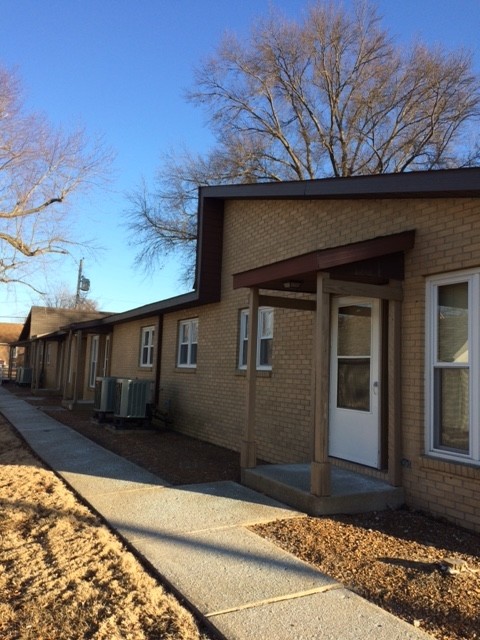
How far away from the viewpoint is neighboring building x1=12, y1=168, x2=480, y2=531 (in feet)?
18.3

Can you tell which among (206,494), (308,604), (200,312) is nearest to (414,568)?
(308,604)

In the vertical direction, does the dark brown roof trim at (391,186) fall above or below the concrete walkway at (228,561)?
above

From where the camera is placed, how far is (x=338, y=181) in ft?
22.8

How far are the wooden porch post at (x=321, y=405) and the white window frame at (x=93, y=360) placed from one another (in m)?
17.0

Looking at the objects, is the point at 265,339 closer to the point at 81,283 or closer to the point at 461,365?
the point at 461,365

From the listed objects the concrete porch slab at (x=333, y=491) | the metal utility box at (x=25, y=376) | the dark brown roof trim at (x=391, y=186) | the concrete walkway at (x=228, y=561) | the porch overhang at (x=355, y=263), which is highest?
the dark brown roof trim at (x=391, y=186)

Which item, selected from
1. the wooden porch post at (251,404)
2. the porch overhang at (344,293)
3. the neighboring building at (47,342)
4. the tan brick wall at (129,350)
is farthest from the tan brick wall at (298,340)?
the neighboring building at (47,342)

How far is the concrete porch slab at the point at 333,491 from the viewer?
219 inches

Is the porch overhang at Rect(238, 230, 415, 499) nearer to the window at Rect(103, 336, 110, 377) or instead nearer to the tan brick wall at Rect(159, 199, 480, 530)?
the tan brick wall at Rect(159, 199, 480, 530)

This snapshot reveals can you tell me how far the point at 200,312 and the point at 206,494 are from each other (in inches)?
237

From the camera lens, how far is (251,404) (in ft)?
23.3

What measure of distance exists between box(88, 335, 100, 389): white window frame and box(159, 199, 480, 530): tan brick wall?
863cm

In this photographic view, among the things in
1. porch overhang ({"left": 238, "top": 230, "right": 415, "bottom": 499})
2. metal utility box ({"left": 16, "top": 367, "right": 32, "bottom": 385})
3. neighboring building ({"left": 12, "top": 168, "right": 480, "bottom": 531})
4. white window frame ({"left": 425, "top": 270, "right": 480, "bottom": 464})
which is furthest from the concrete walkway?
metal utility box ({"left": 16, "top": 367, "right": 32, "bottom": 385})

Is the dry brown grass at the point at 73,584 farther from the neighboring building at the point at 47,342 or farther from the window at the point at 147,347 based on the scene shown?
the neighboring building at the point at 47,342
